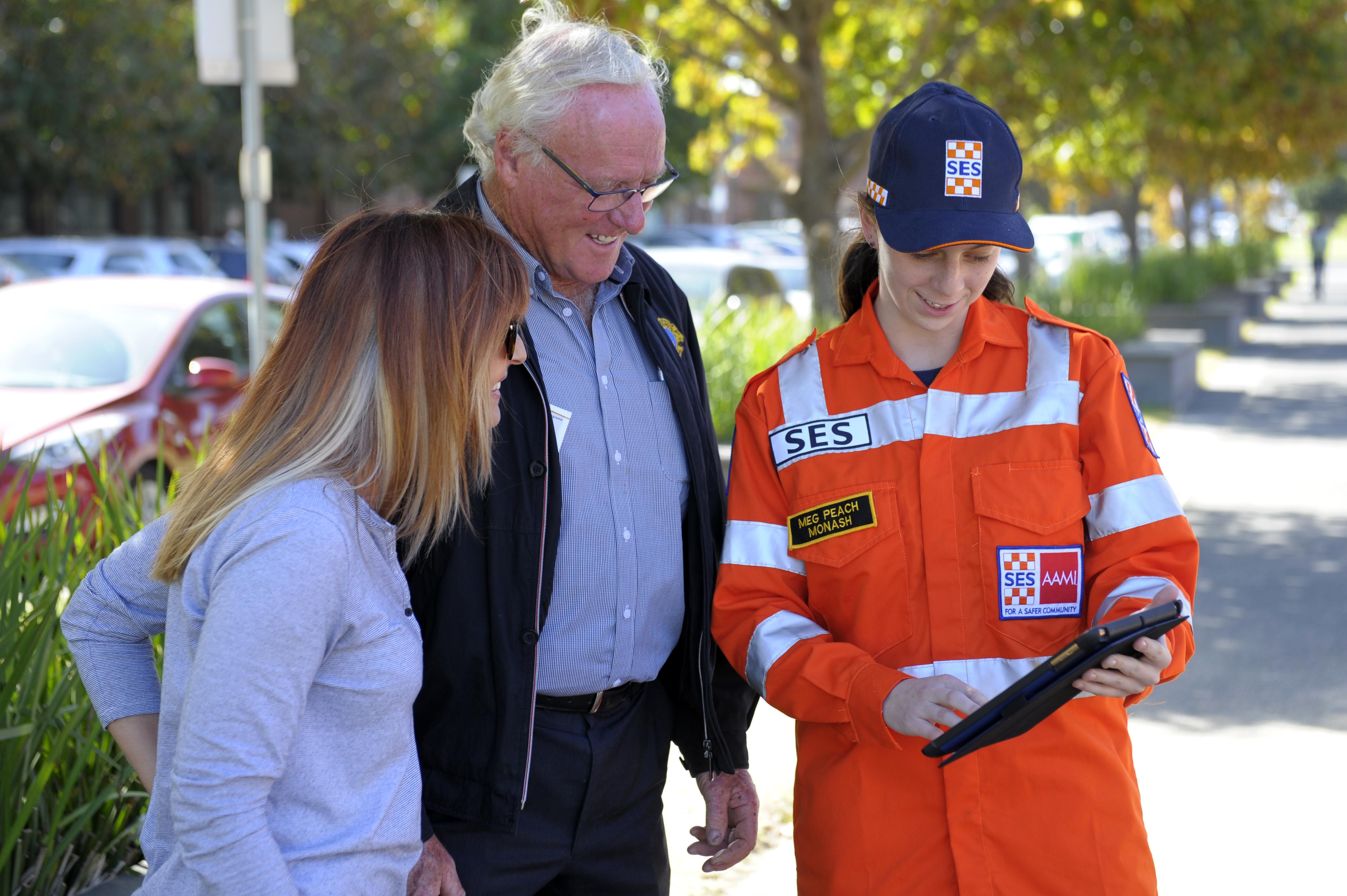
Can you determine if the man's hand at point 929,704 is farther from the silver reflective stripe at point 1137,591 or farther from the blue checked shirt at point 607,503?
the blue checked shirt at point 607,503

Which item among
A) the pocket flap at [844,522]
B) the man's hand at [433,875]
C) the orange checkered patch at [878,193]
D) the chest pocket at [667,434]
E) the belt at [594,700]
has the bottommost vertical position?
the man's hand at [433,875]

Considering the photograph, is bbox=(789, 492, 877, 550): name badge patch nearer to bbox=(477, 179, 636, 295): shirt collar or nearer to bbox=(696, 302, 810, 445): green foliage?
bbox=(477, 179, 636, 295): shirt collar

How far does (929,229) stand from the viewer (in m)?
2.08

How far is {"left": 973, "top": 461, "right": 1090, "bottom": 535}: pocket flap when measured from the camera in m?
2.02

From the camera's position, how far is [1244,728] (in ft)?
17.1

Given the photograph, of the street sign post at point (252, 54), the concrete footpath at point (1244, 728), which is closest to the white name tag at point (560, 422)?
the concrete footpath at point (1244, 728)

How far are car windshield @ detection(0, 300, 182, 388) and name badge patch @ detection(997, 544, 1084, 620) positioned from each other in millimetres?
6257

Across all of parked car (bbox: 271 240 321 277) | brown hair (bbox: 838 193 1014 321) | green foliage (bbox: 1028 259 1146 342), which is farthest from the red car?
parked car (bbox: 271 240 321 277)

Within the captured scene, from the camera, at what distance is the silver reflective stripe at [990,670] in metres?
2.02

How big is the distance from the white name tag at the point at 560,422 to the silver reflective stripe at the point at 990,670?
70 cm

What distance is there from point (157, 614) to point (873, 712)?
3.44ft

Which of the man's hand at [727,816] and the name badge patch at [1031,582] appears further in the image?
the man's hand at [727,816]

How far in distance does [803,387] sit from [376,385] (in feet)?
2.39

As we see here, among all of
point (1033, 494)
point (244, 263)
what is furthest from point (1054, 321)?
point (244, 263)
